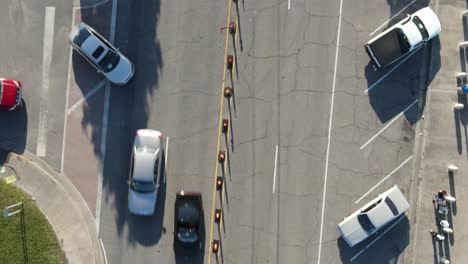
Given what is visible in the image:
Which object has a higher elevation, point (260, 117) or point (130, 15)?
point (130, 15)

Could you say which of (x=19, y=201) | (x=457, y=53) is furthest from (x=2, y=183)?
(x=457, y=53)

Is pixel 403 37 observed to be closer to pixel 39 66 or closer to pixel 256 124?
pixel 256 124

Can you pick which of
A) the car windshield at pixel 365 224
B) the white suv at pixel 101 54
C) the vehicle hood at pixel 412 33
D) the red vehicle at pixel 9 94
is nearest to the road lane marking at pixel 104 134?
the white suv at pixel 101 54

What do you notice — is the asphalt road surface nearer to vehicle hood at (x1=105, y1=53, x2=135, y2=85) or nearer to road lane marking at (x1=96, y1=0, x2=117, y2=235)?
road lane marking at (x1=96, y1=0, x2=117, y2=235)

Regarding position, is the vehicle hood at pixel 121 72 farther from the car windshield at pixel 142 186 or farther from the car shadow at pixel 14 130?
the car windshield at pixel 142 186

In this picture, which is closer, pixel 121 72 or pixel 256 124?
pixel 121 72

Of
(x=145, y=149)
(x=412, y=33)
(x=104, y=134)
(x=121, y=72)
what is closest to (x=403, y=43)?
(x=412, y=33)

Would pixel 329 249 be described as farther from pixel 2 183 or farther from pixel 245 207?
pixel 2 183

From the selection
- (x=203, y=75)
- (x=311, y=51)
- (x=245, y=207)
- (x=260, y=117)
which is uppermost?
(x=311, y=51)
